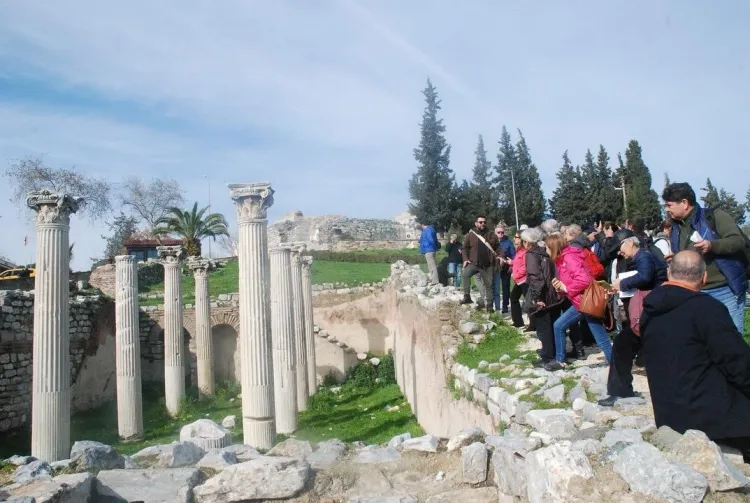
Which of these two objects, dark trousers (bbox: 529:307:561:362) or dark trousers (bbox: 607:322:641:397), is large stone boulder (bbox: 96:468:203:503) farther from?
dark trousers (bbox: 529:307:561:362)

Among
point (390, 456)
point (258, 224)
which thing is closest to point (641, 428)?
point (390, 456)

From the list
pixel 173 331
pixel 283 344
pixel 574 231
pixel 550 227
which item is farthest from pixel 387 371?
pixel 574 231

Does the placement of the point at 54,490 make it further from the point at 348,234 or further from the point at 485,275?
the point at 348,234

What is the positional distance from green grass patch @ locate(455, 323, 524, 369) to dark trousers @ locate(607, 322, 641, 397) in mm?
3439

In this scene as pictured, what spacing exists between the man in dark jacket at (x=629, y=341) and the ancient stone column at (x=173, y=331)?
1435cm

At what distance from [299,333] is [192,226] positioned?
1855cm

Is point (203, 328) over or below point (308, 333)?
over

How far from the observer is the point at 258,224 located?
1017cm

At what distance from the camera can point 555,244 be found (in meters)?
7.63

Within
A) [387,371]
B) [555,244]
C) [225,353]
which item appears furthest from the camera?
[225,353]

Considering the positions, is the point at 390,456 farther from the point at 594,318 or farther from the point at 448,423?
the point at 448,423

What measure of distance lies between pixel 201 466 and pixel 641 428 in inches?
128

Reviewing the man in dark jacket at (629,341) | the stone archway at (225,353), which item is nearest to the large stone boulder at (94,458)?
the man in dark jacket at (629,341)

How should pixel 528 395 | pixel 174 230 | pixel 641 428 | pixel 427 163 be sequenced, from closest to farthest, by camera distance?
pixel 641 428, pixel 528 395, pixel 174 230, pixel 427 163
